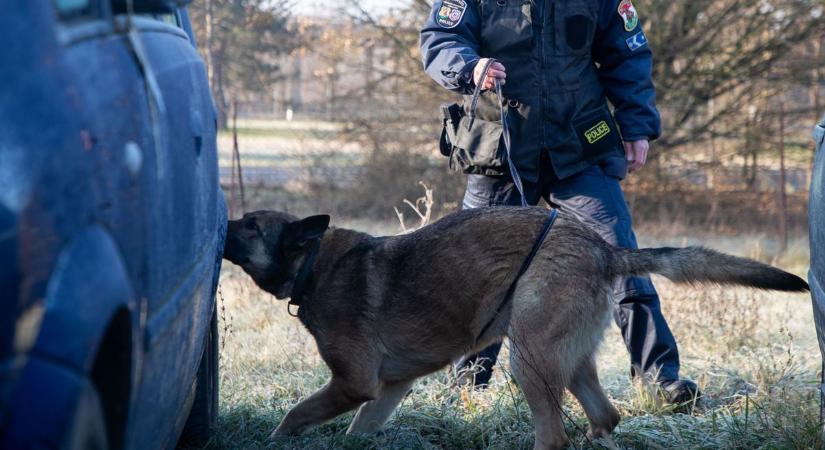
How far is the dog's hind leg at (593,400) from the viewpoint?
13.9 ft

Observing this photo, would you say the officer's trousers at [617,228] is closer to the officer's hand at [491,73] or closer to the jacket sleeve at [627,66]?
the jacket sleeve at [627,66]

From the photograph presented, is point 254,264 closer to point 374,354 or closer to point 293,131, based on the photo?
point 374,354

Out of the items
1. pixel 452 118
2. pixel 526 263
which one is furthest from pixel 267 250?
pixel 452 118

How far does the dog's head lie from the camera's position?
431 cm

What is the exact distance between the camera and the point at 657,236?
1295 cm

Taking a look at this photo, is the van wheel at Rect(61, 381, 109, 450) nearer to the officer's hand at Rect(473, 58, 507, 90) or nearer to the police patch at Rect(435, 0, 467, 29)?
the officer's hand at Rect(473, 58, 507, 90)

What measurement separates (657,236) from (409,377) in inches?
368

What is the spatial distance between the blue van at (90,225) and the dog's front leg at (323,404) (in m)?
1.61

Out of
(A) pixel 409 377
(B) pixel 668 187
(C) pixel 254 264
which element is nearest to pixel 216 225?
(C) pixel 254 264

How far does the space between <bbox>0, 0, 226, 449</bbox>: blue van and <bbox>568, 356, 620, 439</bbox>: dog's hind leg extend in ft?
7.54

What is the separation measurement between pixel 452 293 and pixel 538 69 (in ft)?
4.71

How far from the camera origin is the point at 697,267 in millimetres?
3855

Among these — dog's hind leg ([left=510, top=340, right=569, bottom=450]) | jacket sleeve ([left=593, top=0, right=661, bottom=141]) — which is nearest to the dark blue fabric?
jacket sleeve ([left=593, top=0, right=661, bottom=141])

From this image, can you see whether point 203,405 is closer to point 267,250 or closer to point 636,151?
point 267,250
